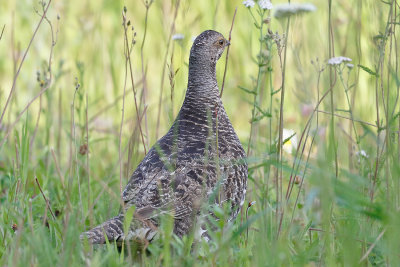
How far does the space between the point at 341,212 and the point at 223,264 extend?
1.21m

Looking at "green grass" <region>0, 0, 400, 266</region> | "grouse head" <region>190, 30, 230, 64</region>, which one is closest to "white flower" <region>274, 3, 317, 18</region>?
"green grass" <region>0, 0, 400, 266</region>

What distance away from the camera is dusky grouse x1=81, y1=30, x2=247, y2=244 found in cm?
352

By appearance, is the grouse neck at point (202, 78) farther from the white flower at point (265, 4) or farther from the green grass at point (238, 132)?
the white flower at point (265, 4)

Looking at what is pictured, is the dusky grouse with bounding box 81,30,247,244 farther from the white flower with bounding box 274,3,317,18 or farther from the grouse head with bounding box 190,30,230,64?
the white flower with bounding box 274,3,317,18

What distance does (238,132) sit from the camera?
695 centimetres

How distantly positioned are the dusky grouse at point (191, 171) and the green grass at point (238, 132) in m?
0.11

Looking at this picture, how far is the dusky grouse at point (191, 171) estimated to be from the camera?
352cm

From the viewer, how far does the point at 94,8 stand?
9273 mm

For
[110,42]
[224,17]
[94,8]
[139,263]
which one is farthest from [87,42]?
[139,263]

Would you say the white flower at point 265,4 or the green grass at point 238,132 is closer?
the green grass at point 238,132

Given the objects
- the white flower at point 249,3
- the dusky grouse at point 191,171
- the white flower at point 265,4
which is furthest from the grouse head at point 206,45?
the white flower at point 265,4

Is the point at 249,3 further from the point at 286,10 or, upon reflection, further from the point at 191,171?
the point at 191,171

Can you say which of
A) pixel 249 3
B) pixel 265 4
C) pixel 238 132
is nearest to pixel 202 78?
pixel 249 3

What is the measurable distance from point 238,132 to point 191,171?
3.15 m
